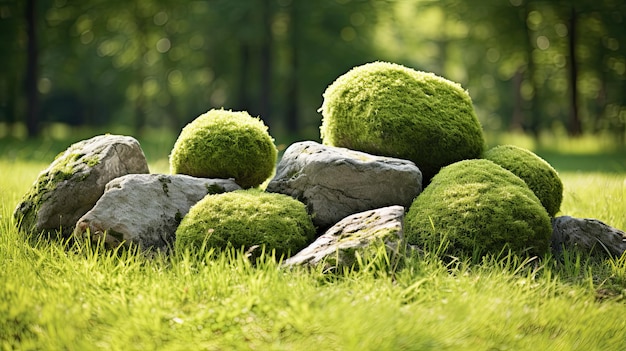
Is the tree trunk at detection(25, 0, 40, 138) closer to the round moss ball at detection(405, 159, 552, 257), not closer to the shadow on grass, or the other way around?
the shadow on grass

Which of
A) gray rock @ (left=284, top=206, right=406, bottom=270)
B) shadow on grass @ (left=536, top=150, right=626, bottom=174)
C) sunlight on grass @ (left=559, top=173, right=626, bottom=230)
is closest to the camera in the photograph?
gray rock @ (left=284, top=206, right=406, bottom=270)

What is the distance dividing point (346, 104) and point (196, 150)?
1819mm

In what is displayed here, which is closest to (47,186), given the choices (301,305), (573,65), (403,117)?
(301,305)

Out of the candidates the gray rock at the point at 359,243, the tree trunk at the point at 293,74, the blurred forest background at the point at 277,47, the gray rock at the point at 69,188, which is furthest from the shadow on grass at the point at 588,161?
the gray rock at the point at 69,188

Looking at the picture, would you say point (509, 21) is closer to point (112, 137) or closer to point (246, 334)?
point (112, 137)

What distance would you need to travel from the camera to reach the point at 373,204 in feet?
19.9

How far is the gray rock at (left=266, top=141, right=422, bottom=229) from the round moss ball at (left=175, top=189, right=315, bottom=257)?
308mm

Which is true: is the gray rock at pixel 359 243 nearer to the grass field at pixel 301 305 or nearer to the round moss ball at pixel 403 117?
the grass field at pixel 301 305

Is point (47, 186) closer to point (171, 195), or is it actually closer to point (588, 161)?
point (171, 195)

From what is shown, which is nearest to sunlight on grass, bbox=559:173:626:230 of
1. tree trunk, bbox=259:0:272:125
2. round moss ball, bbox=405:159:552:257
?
round moss ball, bbox=405:159:552:257

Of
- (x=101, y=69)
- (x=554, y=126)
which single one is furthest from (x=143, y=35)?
(x=554, y=126)

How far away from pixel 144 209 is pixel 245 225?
44.1 inches

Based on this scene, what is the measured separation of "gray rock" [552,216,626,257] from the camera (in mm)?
5930

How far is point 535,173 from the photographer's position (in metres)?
6.72
